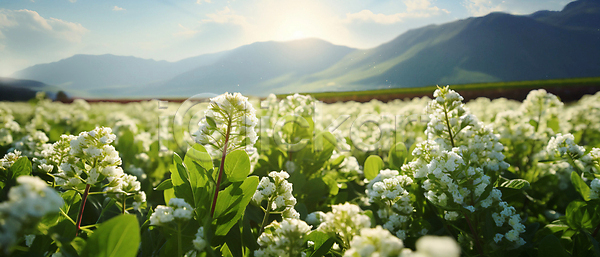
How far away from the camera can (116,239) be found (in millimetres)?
708

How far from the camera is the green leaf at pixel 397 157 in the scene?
6.76ft

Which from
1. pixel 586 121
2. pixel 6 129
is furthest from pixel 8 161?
pixel 586 121

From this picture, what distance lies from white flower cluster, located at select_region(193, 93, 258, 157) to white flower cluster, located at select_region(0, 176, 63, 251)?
0.57 metres

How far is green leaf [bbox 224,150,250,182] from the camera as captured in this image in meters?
1.14

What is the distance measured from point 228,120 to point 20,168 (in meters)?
0.99

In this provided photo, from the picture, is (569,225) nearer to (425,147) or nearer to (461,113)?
(461,113)

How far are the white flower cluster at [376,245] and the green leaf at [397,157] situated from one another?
1507 millimetres

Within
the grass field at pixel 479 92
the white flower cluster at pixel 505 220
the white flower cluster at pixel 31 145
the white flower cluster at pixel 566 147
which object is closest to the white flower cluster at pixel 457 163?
the white flower cluster at pixel 505 220

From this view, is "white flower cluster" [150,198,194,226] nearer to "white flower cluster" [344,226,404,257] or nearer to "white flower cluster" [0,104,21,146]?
"white flower cluster" [344,226,404,257]

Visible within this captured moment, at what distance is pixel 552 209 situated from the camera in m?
2.18

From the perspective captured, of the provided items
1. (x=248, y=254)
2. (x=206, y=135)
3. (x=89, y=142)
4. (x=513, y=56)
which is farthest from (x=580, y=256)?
(x=513, y=56)

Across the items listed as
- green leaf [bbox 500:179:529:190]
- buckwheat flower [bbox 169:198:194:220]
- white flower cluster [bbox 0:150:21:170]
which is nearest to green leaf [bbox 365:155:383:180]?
green leaf [bbox 500:179:529:190]

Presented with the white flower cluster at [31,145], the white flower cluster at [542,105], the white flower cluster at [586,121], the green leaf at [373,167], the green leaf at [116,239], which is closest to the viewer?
the green leaf at [116,239]

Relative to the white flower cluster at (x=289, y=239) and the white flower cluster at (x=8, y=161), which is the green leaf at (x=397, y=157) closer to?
the white flower cluster at (x=289, y=239)
